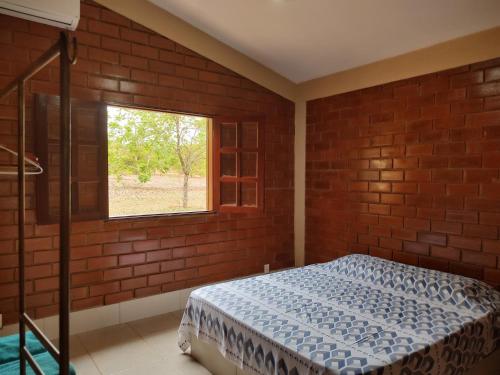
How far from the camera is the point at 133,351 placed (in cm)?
262

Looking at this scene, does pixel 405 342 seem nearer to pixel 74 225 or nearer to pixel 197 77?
pixel 74 225

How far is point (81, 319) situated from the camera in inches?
114

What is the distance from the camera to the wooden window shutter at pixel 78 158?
264 centimetres

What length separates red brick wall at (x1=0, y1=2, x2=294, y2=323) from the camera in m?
2.61

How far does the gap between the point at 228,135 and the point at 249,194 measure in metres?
0.67

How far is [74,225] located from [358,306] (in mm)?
2249

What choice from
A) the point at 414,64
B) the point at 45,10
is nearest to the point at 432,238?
the point at 414,64

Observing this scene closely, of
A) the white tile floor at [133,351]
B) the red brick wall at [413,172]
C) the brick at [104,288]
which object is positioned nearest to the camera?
the white tile floor at [133,351]

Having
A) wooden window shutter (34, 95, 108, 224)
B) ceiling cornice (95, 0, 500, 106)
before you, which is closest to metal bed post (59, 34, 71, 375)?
wooden window shutter (34, 95, 108, 224)

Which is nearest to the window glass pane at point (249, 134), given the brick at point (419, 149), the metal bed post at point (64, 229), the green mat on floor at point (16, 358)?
the brick at point (419, 149)

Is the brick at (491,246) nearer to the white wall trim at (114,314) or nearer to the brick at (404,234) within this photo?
the brick at (404,234)

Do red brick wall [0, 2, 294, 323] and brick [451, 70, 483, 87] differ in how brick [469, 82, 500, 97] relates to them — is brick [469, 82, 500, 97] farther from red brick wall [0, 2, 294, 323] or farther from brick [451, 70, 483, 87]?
red brick wall [0, 2, 294, 323]

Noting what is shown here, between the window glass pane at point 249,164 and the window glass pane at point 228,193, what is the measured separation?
0.60 feet

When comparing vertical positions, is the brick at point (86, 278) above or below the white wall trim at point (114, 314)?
above
